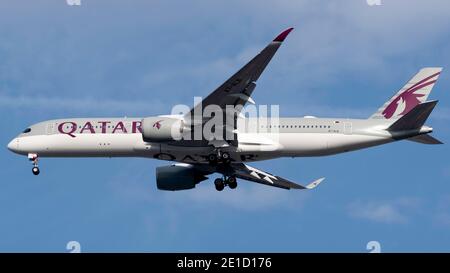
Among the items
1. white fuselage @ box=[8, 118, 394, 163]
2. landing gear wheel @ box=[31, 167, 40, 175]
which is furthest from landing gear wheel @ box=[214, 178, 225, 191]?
landing gear wheel @ box=[31, 167, 40, 175]

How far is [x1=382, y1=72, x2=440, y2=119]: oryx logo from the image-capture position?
55.1 m

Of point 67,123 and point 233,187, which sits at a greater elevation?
point 67,123

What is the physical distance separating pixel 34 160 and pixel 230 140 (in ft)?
39.4

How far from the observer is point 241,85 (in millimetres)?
49125

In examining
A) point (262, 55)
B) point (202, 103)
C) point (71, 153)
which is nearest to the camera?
point (262, 55)

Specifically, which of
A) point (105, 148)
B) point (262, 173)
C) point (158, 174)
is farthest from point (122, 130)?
point (262, 173)

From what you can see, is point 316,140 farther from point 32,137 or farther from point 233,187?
point 32,137

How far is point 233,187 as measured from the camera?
5553 cm

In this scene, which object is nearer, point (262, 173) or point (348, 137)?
point (348, 137)

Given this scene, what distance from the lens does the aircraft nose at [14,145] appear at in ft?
186

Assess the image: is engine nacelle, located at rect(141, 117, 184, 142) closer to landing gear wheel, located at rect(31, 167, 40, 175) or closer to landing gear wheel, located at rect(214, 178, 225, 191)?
landing gear wheel, located at rect(214, 178, 225, 191)

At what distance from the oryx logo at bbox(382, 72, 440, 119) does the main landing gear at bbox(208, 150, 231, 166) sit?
9.66 meters

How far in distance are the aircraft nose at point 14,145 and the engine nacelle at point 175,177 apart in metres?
8.59

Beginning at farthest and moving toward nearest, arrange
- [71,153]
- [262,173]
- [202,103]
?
[262,173], [71,153], [202,103]
